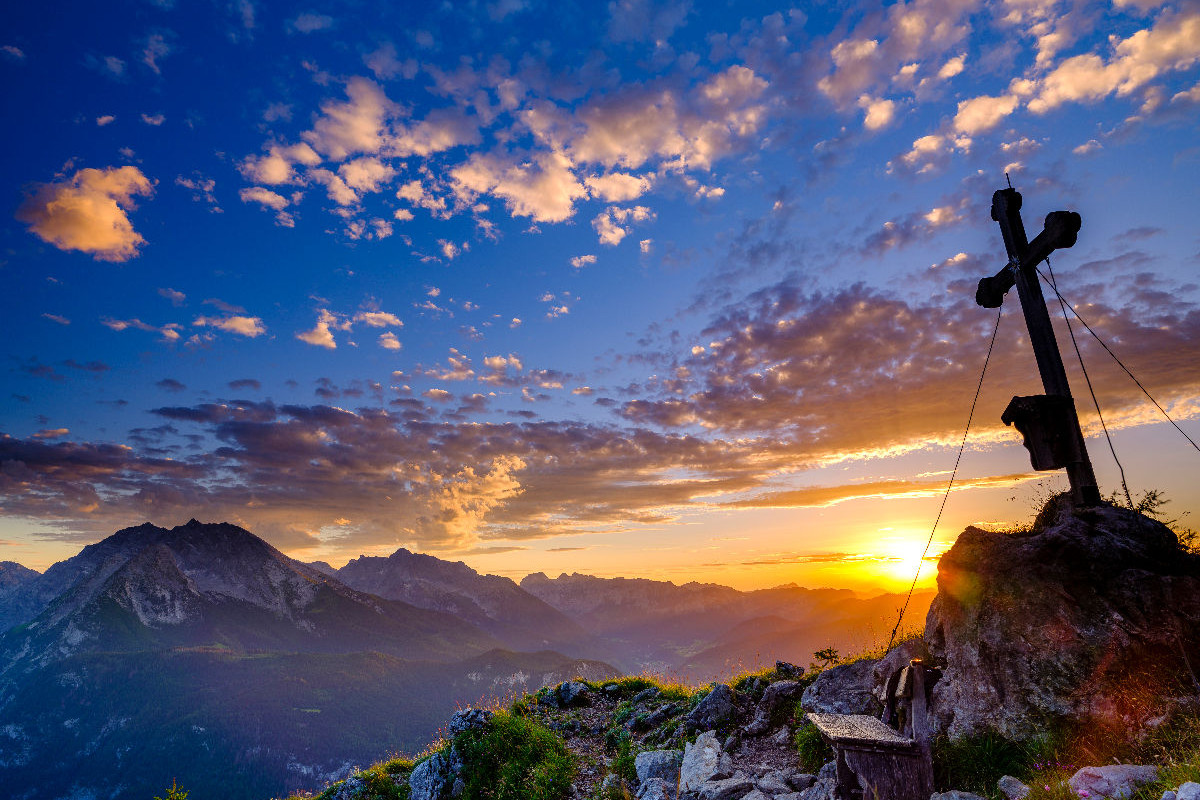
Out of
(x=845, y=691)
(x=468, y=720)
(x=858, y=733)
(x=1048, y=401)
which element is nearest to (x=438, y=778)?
(x=468, y=720)

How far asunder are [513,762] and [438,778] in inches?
87.0

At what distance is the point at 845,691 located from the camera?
11.4 meters

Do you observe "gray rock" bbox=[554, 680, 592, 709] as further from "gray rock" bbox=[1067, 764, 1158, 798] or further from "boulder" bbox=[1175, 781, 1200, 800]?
"boulder" bbox=[1175, 781, 1200, 800]

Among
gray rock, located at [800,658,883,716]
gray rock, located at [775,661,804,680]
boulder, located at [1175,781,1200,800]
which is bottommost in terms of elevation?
gray rock, located at [775,661,804,680]

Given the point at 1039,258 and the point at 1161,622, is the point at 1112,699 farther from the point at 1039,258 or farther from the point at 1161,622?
the point at 1039,258

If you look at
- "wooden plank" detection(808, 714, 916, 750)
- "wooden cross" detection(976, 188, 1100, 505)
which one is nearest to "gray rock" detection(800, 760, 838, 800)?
"wooden plank" detection(808, 714, 916, 750)

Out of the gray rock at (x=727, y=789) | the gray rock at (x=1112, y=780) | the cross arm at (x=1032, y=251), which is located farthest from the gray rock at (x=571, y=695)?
the cross arm at (x=1032, y=251)

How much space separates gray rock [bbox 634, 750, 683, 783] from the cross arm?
37.9ft

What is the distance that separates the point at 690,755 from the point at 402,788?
9555mm

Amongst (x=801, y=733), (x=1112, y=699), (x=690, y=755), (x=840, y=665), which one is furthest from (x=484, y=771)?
(x=1112, y=699)

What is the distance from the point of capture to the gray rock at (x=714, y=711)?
13.9m

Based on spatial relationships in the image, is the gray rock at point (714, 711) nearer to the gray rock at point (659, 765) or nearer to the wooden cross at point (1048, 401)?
the gray rock at point (659, 765)

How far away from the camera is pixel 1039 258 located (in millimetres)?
9750

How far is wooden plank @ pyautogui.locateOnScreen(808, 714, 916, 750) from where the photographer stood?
6.79m
